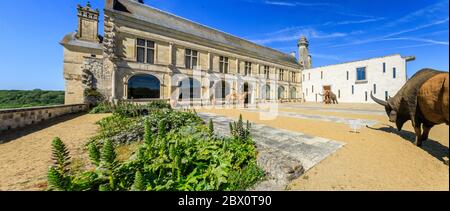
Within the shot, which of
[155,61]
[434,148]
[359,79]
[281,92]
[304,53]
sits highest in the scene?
[304,53]

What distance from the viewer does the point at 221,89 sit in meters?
22.4

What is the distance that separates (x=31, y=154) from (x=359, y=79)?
3569cm

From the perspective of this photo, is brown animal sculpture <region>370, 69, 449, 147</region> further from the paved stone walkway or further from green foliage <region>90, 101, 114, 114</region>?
green foliage <region>90, 101, 114, 114</region>

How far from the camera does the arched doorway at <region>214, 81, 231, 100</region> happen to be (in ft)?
71.5

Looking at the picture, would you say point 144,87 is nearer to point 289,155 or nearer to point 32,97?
point 289,155

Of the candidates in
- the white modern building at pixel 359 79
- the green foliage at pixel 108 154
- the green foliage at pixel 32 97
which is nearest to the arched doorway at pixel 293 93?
the white modern building at pixel 359 79

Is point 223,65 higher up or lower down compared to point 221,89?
higher up

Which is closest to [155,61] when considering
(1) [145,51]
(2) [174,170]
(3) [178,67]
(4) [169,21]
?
(1) [145,51]

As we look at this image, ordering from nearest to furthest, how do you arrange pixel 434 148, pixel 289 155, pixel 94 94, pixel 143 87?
pixel 289 155
pixel 434 148
pixel 94 94
pixel 143 87

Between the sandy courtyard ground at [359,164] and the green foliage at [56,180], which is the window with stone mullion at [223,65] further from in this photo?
the green foliage at [56,180]

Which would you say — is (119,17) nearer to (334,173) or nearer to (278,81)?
(334,173)

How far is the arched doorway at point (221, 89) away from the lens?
21.8 meters

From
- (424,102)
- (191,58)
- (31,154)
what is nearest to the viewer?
(424,102)

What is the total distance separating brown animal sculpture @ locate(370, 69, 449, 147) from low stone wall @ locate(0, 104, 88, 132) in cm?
1334
